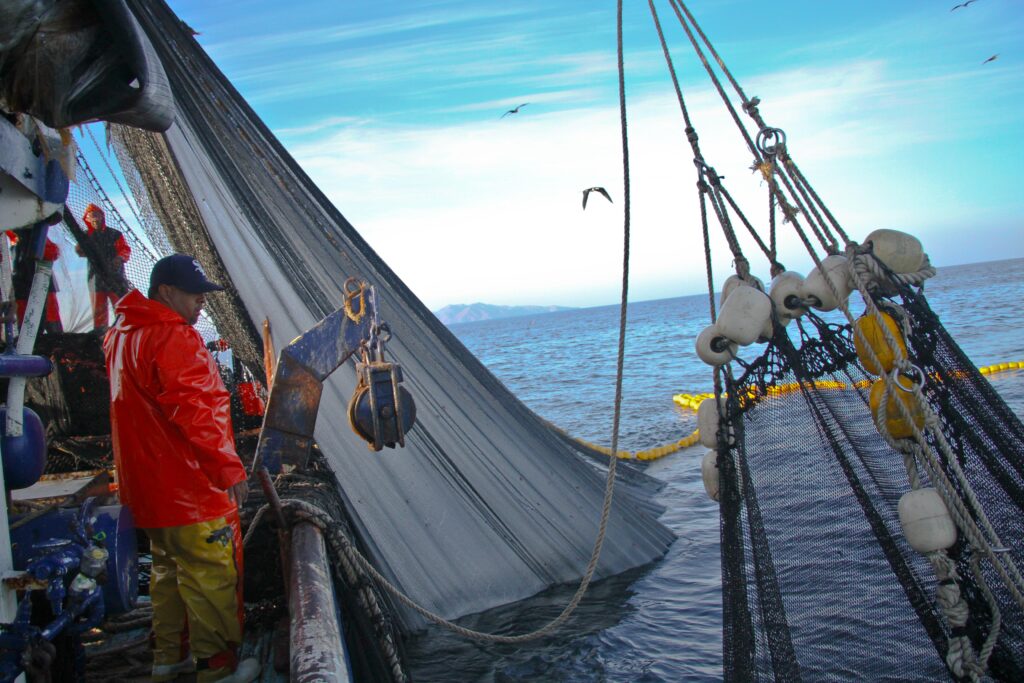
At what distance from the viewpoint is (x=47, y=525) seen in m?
2.24

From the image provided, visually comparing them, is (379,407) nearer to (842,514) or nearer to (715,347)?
(715,347)

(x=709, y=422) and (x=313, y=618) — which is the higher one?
(x=709, y=422)

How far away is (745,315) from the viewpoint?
2.95 metres

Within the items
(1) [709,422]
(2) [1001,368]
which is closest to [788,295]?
(1) [709,422]

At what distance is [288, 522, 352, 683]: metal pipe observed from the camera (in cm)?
191

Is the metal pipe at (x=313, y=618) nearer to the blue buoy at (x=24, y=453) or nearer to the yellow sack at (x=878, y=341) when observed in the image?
the blue buoy at (x=24, y=453)

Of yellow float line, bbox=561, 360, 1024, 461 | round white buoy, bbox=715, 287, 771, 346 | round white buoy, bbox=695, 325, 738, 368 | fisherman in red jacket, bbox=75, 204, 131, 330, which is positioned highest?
fisherman in red jacket, bbox=75, 204, 131, 330

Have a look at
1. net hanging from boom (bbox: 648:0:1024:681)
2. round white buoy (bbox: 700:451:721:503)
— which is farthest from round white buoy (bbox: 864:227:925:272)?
round white buoy (bbox: 700:451:721:503)

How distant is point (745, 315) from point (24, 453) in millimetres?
2528

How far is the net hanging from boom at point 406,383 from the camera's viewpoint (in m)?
4.02

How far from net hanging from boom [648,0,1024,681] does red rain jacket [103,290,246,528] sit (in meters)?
1.99

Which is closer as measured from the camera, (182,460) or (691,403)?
(182,460)

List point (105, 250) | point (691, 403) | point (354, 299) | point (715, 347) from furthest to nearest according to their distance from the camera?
point (691, 403) → point (105, 250) → point (354, 299) → point (715, 347)

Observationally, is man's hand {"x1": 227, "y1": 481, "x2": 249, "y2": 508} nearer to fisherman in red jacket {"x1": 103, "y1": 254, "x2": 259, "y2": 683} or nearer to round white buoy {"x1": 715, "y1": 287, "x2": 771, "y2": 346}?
fisherman in red jacket {"x1": 103, "y1": 254, "x2": 259, "y2": 683}
